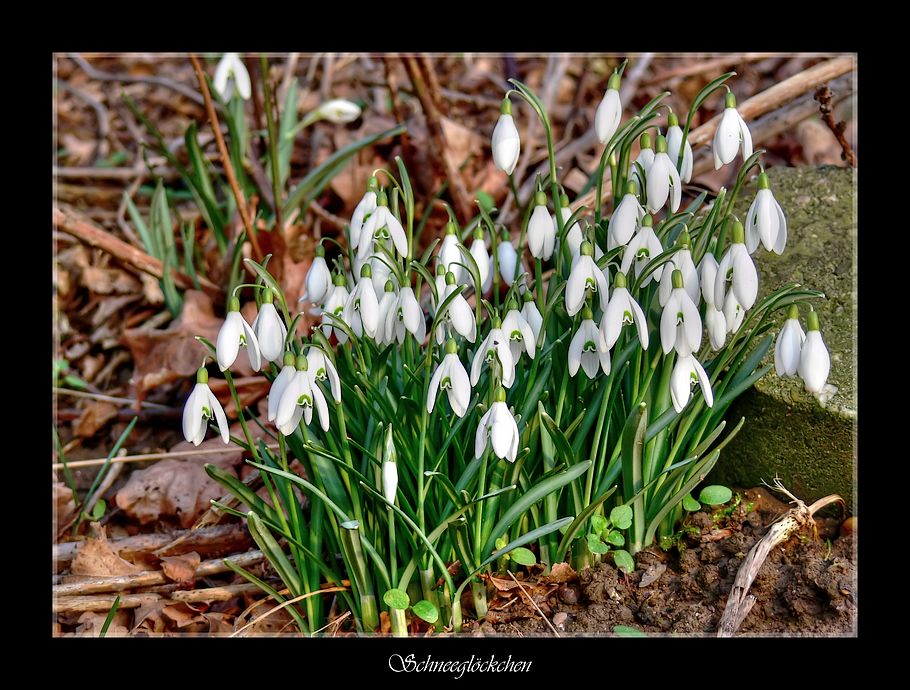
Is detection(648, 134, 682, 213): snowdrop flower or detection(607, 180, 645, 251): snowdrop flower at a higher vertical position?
detection(648, 134, 682, 213): snowdrop flower

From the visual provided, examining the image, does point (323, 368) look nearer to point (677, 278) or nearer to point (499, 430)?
point (499, 430)

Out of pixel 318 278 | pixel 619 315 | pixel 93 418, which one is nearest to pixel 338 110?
pixel 93 418

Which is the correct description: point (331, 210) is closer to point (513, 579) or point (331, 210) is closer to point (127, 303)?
point (127, 303)

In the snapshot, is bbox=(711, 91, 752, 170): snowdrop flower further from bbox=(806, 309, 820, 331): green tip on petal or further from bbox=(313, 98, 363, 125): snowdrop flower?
bbox=(313, 98, 363, 125): snowdrop flower

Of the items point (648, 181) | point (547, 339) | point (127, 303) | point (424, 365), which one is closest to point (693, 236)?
point (648, 181)

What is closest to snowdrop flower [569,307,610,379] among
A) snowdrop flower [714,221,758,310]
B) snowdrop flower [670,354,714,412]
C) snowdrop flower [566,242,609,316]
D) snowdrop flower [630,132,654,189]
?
snowdrop flower [566,242,609,316]

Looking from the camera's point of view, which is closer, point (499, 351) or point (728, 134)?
point (499, 351)

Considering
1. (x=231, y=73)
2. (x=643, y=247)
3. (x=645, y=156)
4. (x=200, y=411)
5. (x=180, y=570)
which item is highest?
(x=231, y=73)
